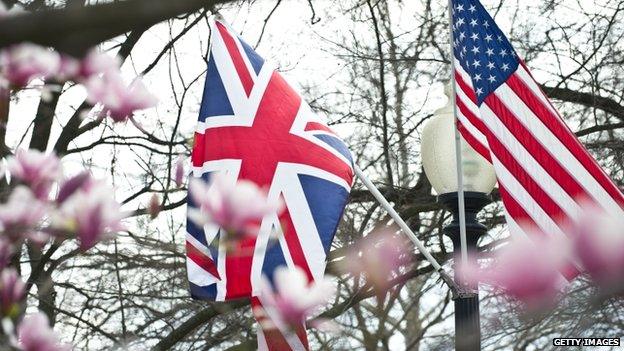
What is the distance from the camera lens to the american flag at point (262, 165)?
503 centimetres

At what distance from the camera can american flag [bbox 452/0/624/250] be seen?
5055mm

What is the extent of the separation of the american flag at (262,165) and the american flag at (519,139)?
0.73 m

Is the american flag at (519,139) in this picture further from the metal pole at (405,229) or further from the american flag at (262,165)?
the american flag at (262,165)

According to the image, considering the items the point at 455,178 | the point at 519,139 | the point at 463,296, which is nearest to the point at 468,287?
the point at 463,296

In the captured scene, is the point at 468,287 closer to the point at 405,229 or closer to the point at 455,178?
the point at 455,178

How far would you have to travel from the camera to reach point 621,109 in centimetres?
860

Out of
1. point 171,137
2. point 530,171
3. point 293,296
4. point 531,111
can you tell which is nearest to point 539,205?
point 530,171

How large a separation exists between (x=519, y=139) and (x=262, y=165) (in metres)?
1.26

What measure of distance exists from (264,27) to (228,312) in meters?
2.16

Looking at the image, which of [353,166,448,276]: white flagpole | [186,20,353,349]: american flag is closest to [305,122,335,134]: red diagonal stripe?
[186,20,353,349]: american flag

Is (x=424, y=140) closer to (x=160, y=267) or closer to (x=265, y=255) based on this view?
(x=265, y=255)

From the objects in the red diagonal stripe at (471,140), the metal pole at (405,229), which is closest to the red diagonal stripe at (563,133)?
the red diagonal stripe at (471,140)

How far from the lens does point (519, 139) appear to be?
5.27m

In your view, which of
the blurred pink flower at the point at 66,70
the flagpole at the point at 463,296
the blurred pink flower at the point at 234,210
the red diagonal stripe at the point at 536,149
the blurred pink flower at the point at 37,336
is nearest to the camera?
the blurred pink flower at the point at 37,336
